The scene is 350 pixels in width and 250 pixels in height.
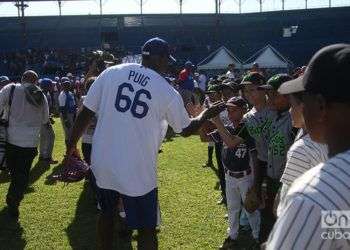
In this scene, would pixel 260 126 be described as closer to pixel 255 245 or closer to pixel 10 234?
pixel 255 245

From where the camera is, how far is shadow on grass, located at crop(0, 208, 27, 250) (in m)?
5.95

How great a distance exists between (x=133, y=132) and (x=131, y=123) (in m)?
0.07

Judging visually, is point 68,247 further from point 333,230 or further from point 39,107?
point 333,230

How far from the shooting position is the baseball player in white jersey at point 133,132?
388 cm

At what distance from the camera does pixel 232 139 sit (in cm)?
489

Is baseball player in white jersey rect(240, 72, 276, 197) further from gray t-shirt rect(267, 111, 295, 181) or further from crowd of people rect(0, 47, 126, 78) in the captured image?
crowd of people rect(0, 47, 126, 78)

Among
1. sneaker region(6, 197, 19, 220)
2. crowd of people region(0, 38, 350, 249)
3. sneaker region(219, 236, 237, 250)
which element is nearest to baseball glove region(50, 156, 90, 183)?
crowd of people region(0, 38, 350, 249)

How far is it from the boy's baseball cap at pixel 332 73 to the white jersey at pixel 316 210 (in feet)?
0.67

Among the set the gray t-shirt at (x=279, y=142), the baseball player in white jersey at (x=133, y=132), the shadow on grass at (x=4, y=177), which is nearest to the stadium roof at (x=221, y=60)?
the shadow on grass at (x=4, y=177)

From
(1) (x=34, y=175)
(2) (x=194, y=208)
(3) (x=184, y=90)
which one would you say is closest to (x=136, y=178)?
(2) (x=194, y=208)

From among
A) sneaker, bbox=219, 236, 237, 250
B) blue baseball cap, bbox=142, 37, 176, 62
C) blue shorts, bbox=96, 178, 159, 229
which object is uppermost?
blue baseball cap, bbox=142, 37, 176, 62

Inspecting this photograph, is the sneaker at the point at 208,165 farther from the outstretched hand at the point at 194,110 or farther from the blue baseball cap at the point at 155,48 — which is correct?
the blue baseball cap at the point at 155,48

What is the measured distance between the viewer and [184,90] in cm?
1576

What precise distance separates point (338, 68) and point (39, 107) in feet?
20.2
